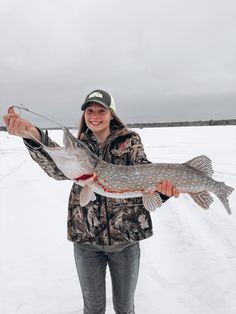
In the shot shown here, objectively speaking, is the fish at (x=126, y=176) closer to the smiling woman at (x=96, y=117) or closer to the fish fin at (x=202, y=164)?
the fish fin at (x=202, y=164)

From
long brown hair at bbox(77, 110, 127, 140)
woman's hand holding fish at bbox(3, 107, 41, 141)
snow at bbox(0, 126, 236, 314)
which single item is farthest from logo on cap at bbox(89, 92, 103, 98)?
snow at bbox(0, 126, 236, 314)

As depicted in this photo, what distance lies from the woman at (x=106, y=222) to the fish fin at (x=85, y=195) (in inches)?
8.3

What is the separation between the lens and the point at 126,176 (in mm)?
2590

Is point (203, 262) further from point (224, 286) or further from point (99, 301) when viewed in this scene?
point (99, 301)

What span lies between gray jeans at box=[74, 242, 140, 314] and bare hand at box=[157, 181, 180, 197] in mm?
465

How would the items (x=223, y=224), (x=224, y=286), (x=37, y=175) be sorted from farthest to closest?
(x=37, y=175), (x=223, y=224), (x=224, y=286)

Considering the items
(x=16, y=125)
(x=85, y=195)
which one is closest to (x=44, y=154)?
(x=16, y=125)

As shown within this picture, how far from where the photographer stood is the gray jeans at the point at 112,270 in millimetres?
2580

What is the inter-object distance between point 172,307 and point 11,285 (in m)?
1.73

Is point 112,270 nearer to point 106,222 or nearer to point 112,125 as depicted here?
point 106,222

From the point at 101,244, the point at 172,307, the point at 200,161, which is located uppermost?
the point at 200,161

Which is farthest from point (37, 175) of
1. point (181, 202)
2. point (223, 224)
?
point (223, 224)

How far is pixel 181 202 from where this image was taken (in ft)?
21.2

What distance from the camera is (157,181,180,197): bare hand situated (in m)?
2.62
